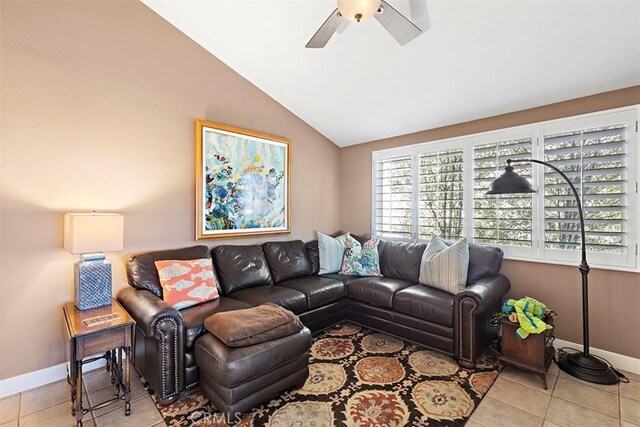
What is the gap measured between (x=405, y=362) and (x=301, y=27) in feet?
10.1

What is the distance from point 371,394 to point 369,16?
2483mm

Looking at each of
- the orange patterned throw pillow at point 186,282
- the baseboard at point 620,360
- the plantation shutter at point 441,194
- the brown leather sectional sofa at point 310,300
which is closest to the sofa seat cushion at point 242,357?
the brown leather sectional sofa at point 310,300

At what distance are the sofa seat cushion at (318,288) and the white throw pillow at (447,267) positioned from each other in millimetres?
924

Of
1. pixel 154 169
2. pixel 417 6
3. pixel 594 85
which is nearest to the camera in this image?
pixel 417 6

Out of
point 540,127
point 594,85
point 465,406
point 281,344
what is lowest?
point 465,406

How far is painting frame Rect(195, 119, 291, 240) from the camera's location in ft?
10.2

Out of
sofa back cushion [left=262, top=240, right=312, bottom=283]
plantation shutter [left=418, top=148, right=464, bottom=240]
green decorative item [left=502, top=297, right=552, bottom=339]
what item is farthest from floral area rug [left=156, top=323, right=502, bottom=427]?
plantation shutter [left=418, top=148, right=464, bottom=240]

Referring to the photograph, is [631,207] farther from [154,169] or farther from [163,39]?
[163,39]

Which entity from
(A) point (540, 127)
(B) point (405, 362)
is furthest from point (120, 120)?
(A) point (540, 127)

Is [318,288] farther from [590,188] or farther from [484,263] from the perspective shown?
[590,188]

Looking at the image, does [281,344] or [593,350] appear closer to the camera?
[281,344]

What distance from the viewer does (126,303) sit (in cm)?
234

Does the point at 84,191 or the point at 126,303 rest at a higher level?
the point at 84,191

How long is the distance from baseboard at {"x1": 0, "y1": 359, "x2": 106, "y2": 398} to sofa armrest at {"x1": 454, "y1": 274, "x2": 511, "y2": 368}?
124 inches
